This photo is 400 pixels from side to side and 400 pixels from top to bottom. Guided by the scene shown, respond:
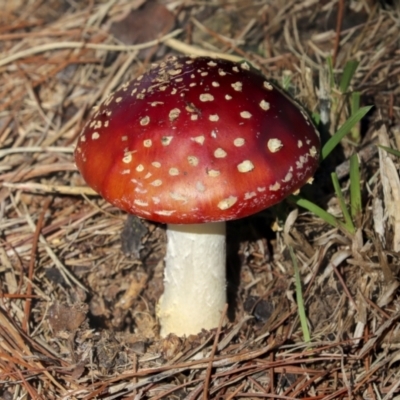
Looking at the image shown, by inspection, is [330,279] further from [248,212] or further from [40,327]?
[40,327]

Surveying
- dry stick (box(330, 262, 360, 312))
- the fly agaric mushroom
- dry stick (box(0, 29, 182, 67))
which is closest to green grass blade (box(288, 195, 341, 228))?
dry stick (box(330, 262, 360, 312))

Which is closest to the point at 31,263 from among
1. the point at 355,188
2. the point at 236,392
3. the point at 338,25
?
the point at 236,392

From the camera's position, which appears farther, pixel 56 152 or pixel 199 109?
pixel 56 152

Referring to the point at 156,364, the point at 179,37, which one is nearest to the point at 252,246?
the point at 156,364

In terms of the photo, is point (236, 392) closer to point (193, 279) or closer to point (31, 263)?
point (193, 279)

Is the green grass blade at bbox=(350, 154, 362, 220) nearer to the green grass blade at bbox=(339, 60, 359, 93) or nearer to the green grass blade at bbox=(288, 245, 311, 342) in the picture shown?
the green grass blade at bbox=(288, 245, 311, 342)

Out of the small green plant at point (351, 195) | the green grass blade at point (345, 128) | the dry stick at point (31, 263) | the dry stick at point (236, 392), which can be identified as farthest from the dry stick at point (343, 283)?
the dry stick at point (31, 263)
